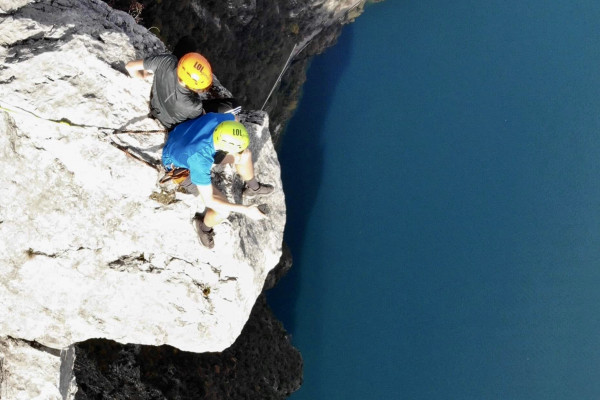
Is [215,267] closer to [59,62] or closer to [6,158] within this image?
[6,158]

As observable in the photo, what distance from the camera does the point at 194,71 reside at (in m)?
3.74

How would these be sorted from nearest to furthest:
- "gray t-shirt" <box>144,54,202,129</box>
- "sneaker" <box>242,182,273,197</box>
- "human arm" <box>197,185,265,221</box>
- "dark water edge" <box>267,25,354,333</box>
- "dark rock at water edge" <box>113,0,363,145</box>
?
"gray t-shirt" <box>144,54,202,129</box>
"human arm" <box>197,185,265,221</box>
"sneaker" <box>242,182,273,197</box>
"dark rock at water edge" <box>113,0,363,145</box>
"dark water edge" <box>267,25,354,333</box>

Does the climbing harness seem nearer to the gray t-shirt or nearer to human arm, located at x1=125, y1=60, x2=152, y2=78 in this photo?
the gray t-shirt

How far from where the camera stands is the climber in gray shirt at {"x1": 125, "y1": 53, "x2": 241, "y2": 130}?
3.76 metres

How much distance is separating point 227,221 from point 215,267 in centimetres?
56

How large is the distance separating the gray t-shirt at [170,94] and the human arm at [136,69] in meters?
0.12

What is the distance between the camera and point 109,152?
14.1ft

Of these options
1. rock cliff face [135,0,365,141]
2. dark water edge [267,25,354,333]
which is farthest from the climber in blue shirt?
dark water edge [267,25,354,333]

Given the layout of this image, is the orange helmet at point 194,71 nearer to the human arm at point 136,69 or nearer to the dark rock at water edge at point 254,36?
the human arm at point 136,69

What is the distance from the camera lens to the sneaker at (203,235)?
4578 mm

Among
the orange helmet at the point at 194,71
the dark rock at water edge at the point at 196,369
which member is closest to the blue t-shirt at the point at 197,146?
the orange helmet at the point at 194,71

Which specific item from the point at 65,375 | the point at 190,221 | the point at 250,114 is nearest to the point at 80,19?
the point at 250,114

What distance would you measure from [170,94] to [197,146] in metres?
0.64

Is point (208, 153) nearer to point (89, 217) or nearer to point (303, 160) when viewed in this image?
point (89, 217)
